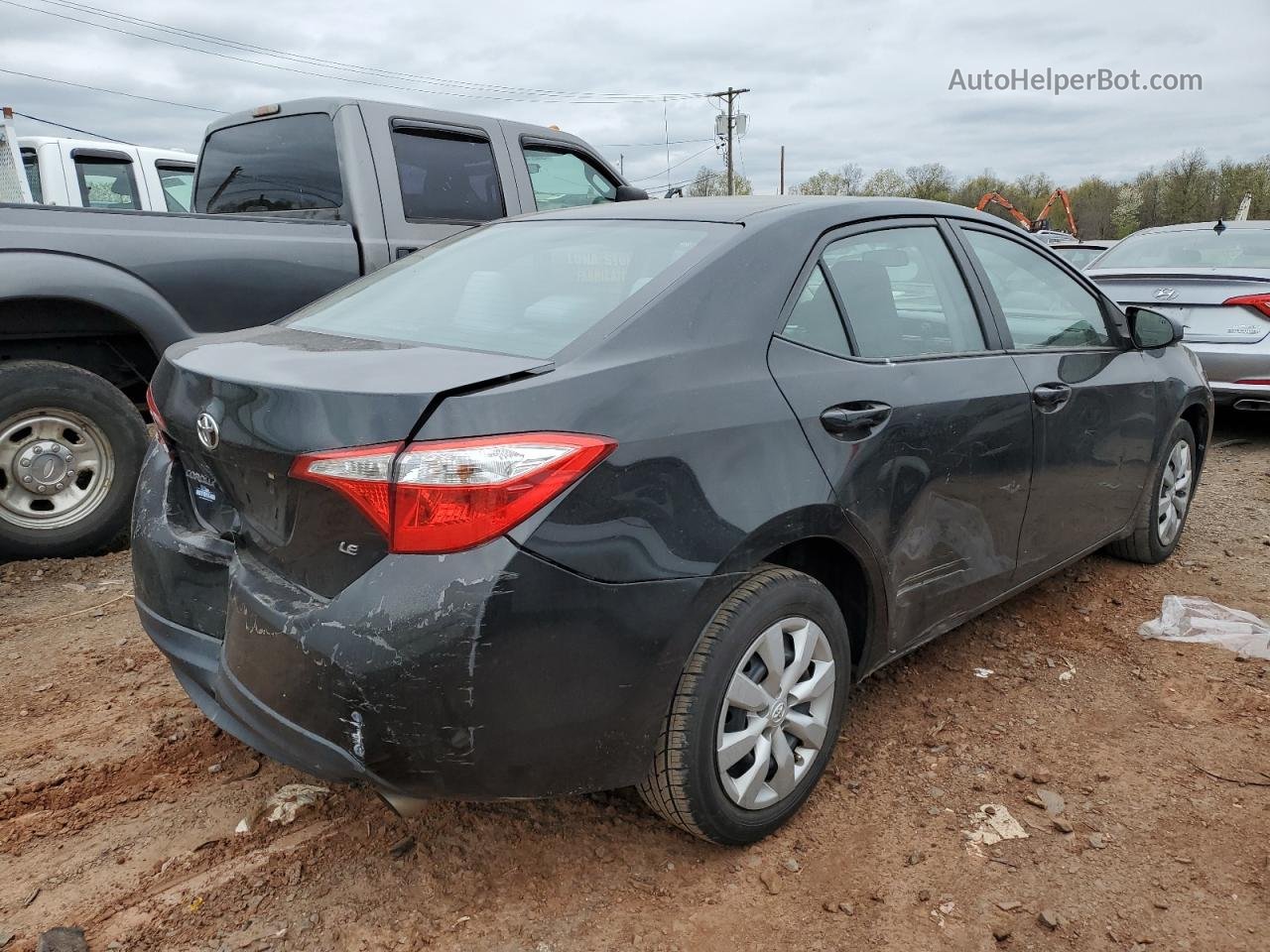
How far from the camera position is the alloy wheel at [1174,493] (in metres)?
4.42

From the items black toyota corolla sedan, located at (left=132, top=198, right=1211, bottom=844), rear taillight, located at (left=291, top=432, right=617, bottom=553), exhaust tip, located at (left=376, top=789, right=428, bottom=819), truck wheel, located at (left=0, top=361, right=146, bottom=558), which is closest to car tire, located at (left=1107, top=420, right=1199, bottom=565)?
black toyota corolla sedan, located at (left=132, top=198, right=1211, bottom=844)

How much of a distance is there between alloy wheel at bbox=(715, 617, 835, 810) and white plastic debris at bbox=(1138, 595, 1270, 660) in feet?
6.59

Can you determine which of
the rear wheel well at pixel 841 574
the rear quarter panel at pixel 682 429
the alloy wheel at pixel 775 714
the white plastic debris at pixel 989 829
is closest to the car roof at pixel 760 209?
the rear quarter panel at pixel 682 429

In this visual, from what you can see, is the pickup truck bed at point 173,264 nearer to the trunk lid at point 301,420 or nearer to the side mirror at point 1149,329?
the trunk lid at point 301,420

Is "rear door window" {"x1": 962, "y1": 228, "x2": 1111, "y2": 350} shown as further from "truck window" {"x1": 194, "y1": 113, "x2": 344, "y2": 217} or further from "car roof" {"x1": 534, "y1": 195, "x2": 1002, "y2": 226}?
"truck window" {"x1": 194, "y1": 113, "x2": 344, "y2": 217}

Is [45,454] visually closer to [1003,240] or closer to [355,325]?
[355,325]

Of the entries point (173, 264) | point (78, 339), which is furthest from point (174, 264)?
point (78, 339)

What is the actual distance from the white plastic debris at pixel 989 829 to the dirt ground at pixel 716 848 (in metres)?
0.03

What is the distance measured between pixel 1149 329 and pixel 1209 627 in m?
1.21

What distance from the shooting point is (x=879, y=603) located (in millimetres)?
2723

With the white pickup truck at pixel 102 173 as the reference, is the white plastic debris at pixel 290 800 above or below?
below

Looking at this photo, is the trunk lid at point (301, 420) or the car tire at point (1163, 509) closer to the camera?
the trunk lid at point (301, 420)

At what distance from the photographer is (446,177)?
211 inches

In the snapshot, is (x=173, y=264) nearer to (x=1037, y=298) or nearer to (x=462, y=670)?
(x=462, y=670)
